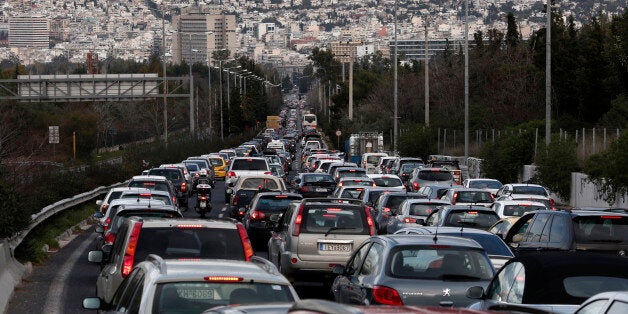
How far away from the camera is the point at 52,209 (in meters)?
35.4

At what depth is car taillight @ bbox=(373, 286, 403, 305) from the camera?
14164mm

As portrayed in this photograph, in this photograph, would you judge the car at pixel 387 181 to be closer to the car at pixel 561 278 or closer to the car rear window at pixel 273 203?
the car rear window at pixel 273 203

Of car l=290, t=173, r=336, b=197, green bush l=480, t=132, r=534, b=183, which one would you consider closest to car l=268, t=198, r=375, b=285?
car l=290, t=173, r=336, b=197

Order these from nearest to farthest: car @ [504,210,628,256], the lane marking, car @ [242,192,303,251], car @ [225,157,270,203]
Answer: car @ [504,210,628,256], the lane marking, car @ [242,192,303,251], car @ [225,157,270,203]

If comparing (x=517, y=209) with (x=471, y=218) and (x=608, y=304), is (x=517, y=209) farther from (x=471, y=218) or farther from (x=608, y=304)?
(x=608, y=304)

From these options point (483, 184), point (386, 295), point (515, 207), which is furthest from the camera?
point (483, 184)

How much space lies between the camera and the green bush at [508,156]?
5928 centimetres

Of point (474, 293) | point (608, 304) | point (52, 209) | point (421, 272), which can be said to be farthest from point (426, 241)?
point (52, 209)

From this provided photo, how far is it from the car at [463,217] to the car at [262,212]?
16.1ft

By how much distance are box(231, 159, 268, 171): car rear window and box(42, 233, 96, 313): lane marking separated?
20135mm

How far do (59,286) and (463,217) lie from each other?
7445 millimetres

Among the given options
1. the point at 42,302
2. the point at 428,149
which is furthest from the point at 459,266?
the point at 428,149

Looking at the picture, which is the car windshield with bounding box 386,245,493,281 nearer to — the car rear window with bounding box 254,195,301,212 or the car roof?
the car roof

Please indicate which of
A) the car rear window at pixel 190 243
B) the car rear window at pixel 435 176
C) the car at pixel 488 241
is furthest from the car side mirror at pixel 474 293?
the car rear window at pixel 435 176
